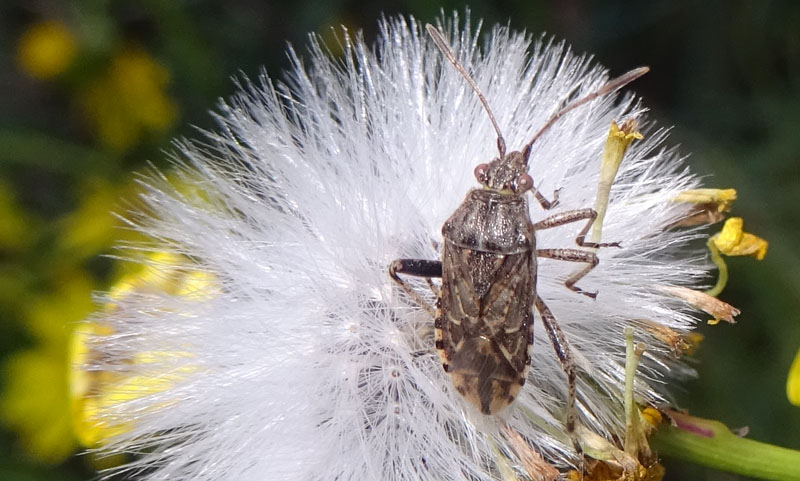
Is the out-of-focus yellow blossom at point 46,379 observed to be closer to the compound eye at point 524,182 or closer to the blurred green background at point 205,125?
the blurred green background at point 205,125

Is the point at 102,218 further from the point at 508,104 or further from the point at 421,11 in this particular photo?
the point at 508,104

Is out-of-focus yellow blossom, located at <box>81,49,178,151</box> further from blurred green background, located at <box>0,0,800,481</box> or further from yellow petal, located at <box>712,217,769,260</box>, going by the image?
yellow petal, located at <box>712,217,769,260</box>

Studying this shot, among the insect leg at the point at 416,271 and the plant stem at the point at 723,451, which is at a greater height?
the insect leg at the point at 416,271

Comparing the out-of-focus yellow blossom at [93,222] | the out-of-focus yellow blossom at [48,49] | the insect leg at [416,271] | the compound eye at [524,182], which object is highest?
the out-of-focus yellow blossom at [48,49]

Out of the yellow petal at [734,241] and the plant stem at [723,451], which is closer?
the plant stem at [723,451]

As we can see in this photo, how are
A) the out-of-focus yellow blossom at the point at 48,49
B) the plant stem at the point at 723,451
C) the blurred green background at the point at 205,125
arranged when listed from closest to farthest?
1. the plant stem at the point at 723,451
2. the blurred green background at the point at 205,125
3. the out-of-focus yellow blossom at the point at 48,49

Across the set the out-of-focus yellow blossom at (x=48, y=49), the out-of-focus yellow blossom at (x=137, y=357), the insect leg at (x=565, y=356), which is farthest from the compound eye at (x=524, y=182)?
the out-of-focus yellow blossom at (x=48, y=49)
